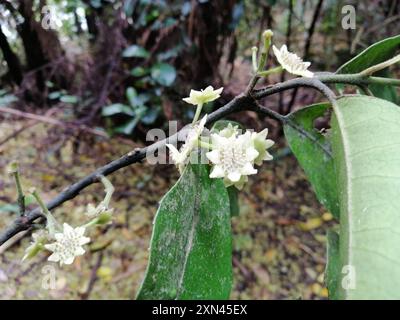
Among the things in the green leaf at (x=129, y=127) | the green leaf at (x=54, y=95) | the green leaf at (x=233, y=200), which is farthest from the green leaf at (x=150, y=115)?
the green leaf at (x=233, y=200)

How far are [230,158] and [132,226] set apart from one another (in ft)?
3.45

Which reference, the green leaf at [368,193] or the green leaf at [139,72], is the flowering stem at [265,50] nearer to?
the green leaf at [368,193]

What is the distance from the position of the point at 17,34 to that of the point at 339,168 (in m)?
1.62

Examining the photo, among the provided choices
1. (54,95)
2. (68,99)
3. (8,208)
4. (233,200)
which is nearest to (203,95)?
(233,200)

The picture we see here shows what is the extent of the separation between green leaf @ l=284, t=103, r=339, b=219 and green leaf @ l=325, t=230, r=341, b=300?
0.15ft

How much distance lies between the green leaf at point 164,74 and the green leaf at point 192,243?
3.46 feet

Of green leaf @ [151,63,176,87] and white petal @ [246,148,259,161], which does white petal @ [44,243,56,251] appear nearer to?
white petal @ [246,148,259,161]

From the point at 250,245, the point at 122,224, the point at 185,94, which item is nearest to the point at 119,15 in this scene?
the point at 185,94

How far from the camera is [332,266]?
0.49 m

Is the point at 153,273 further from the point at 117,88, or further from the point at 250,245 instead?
the point at 117,88

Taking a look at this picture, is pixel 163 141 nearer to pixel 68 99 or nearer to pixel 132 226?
pixel 132 226

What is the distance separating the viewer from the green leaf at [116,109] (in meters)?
1.52
